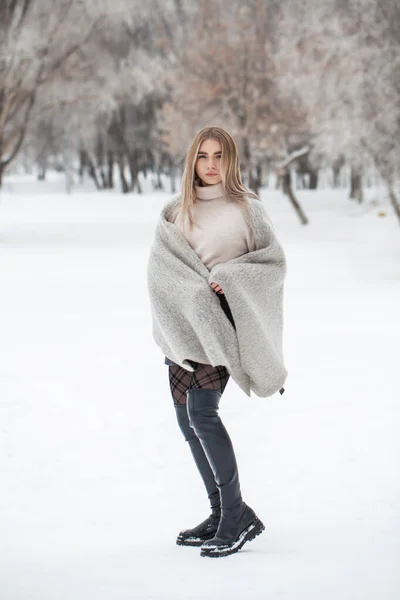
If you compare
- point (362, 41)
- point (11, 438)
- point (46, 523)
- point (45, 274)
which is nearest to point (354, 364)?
point (11, 438)

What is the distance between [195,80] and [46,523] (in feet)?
75.1

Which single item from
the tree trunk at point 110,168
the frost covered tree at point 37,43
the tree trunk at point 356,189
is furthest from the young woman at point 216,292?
the tree trunk at point 110,168

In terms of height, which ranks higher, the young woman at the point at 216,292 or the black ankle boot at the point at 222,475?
the young woman at the point at 216,292

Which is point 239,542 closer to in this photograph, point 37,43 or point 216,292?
point 216,292

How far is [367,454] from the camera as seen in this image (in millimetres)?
5105

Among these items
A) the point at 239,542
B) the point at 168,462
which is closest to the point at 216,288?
the point at 239,542

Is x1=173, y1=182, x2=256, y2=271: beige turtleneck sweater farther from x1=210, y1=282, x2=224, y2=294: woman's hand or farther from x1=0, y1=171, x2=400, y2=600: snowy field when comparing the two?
x1=0, y1=171, x2=400, y2=600: snowy field

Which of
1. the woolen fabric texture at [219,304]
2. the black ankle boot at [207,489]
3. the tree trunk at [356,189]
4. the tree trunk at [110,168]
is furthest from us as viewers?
the tree trunk at [110,168]

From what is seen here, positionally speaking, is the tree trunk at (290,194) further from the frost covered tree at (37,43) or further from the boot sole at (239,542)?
the boot sole at (239,542)

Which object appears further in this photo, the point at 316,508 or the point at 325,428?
the point at 325,428

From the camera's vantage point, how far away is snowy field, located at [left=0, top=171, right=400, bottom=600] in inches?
138

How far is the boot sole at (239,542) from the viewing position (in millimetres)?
3666

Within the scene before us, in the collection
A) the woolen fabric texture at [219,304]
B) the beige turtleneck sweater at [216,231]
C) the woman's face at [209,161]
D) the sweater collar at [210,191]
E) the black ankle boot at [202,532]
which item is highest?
the woman's face at [209,161]

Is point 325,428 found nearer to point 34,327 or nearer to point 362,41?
point 34,327
